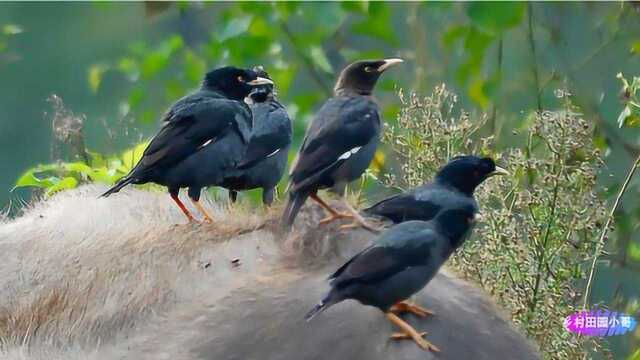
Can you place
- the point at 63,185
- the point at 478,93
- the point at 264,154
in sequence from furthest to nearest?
1. the point at 478,93
2. the point at 63,185
3. the point at 264,154

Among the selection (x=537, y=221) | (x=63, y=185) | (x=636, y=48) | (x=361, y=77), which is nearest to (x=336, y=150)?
(x=361, y=77)

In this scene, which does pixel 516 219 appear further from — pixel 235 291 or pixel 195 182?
pixel 235 291

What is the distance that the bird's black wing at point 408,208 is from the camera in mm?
1321

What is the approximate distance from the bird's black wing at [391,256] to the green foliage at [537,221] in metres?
0.66

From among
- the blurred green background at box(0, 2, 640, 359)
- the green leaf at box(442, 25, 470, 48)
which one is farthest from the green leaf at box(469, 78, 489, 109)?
the green leaf at box(442, 25, 470, 48)

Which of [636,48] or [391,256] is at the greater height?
[391,256]

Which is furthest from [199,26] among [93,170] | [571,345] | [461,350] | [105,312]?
[461,350]

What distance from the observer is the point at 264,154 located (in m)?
1.70

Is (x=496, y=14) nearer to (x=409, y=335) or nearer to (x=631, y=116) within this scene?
(x=631, y=116)

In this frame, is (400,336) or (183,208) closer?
(400,336)

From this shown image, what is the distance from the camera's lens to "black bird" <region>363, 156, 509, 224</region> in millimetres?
1331

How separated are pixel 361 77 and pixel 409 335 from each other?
48 centimetres

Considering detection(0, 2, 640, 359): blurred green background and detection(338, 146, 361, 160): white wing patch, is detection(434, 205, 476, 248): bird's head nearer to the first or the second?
detection(338, 146, 361, 160): white wing patch

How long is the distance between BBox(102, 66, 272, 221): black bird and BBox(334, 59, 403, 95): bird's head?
13 centimetres
